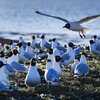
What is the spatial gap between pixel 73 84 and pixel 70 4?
27.0 meters

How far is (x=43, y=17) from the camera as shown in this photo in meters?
31.0

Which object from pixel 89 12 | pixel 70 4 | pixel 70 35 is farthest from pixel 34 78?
pixel 70 4

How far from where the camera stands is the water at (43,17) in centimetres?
2498

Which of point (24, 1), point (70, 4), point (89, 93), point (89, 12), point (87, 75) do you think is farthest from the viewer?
point (24, 1)

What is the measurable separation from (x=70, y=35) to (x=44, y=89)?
12.2 meters

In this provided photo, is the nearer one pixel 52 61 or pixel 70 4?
pixel 52 61

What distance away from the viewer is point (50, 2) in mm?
43000

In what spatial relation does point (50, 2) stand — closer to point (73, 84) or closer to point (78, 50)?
point (78, 50)

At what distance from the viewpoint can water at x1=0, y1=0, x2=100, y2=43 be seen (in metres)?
25.0

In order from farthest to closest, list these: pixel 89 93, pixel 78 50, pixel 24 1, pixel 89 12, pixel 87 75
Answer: pixel 24 1 → pixel 89 12 → pixel 78 50 → pixel 87 75 → pixel 89 93

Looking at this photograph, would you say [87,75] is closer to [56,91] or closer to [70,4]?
[56,91]

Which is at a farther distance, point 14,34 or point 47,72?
point 14,34

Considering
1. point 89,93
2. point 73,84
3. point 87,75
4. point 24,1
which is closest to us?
point 89,93

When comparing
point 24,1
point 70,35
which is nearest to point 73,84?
point 70,35
